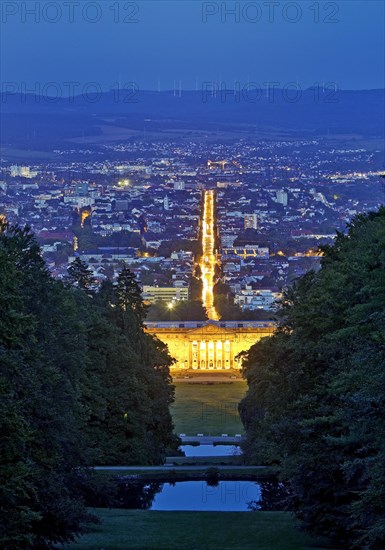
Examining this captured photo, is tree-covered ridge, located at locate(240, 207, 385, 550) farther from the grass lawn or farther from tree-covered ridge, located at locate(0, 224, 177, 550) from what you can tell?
the grass lawn

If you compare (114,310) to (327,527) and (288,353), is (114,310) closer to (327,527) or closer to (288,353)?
(288,353)

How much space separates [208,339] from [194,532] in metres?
72.7

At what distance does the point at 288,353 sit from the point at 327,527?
508 centimetres

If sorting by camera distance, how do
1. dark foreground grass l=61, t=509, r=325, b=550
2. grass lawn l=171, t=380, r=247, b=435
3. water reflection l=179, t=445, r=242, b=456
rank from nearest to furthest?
dark foreground grass l=61, t=509, r=325, b=550
water reflection l=179, t=445, r=242, b=456
grass lawn l=171, t=380, r=247, b=435

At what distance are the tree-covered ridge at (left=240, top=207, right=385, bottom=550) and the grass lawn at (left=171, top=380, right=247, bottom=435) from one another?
28033 millimetres

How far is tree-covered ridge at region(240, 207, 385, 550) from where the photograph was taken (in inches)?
693

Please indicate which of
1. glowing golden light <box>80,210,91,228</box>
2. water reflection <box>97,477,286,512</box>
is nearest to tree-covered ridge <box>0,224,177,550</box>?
water reflection <box>97,477,286,512</box>

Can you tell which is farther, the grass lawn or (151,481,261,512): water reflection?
the grass lawn

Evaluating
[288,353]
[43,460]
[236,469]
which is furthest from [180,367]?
[43,460]

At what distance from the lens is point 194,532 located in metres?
23.5

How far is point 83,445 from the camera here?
24.3m

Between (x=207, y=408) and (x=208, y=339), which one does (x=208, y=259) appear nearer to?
(x=208, y=339)

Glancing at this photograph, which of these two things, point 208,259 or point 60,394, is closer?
point 60,394

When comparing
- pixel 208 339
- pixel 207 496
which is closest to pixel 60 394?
pixel 207 496
